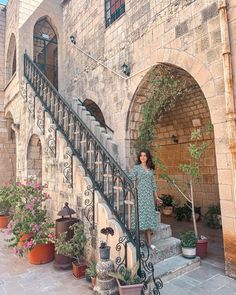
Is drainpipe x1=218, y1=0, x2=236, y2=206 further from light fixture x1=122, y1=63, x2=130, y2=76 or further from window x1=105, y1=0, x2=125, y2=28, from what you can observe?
window x1=105, y1=0, x2=125, y2=28

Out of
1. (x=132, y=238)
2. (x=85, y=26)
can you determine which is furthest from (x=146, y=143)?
(x=85, y=26)

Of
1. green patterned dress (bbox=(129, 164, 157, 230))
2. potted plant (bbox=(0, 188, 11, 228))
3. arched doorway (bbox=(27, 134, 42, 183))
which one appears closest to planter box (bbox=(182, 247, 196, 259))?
green patterned dress (bbox=(129, 164, 157, 230))

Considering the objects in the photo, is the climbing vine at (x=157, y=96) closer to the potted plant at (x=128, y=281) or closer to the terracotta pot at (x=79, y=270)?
the terracotta pot at (x=79, y=270)

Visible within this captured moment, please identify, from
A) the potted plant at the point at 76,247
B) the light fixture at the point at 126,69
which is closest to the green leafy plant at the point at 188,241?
the potted plant at the point at 76,247

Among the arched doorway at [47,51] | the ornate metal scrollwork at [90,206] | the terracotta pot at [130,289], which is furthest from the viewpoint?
the arched doorway at [47,51]

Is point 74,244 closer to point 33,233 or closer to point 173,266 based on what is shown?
point 33,233

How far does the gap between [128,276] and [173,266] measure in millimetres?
1012

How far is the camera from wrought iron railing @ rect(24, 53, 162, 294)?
3428 millimetres

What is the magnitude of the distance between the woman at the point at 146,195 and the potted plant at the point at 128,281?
759 mm

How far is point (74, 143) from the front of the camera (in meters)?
5.06

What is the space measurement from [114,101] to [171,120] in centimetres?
272

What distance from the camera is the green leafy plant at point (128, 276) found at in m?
2.96

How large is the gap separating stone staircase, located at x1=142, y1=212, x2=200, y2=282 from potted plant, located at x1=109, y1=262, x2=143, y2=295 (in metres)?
0.61

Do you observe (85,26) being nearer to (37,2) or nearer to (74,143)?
(37,2)
